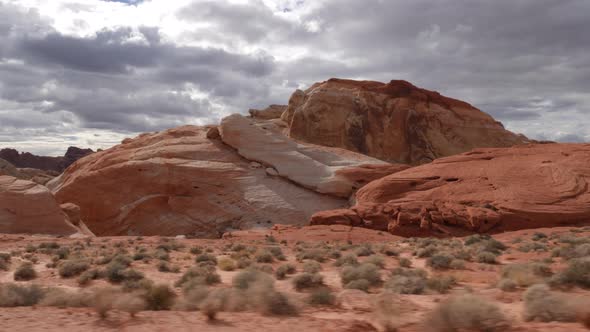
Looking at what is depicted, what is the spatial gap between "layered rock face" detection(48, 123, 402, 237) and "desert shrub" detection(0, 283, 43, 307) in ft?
85.2

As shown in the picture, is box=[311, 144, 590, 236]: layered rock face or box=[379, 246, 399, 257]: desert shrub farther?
box=[311, 144, 590, 236]: layered rock face

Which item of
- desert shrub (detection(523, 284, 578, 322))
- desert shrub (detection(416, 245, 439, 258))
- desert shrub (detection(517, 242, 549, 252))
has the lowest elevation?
desert shrub (detection(416, 245, 439, 258))

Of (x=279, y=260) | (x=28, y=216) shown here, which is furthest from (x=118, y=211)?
→ (x=279, y=260)

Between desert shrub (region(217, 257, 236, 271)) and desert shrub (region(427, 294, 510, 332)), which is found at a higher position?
desert shrub (region(427, 294, 510, 332))

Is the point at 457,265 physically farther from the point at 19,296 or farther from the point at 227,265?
the point at 19,296

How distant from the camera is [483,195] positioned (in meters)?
29.3

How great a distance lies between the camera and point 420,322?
7.06 m

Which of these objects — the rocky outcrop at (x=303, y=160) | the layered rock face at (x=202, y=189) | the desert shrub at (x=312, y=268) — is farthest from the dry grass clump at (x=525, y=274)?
the rocky outcrop at (x=303, y=160)

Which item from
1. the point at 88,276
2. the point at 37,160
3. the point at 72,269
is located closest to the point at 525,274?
the point at 88,276

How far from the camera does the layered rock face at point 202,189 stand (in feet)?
120

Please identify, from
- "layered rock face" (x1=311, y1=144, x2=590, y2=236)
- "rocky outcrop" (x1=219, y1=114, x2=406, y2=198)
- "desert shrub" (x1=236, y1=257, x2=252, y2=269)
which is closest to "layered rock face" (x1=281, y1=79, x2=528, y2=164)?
"rocky outcrop" (x1=219, y1=114, x2=406, y2=198)

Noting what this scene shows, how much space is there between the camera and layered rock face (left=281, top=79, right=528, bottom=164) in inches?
1898

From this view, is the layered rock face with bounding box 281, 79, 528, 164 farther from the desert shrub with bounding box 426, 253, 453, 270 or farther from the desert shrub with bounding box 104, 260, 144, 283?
the desert shrub with bounding box 104, 260, 144, 283

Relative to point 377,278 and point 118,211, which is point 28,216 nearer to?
point 118,211
